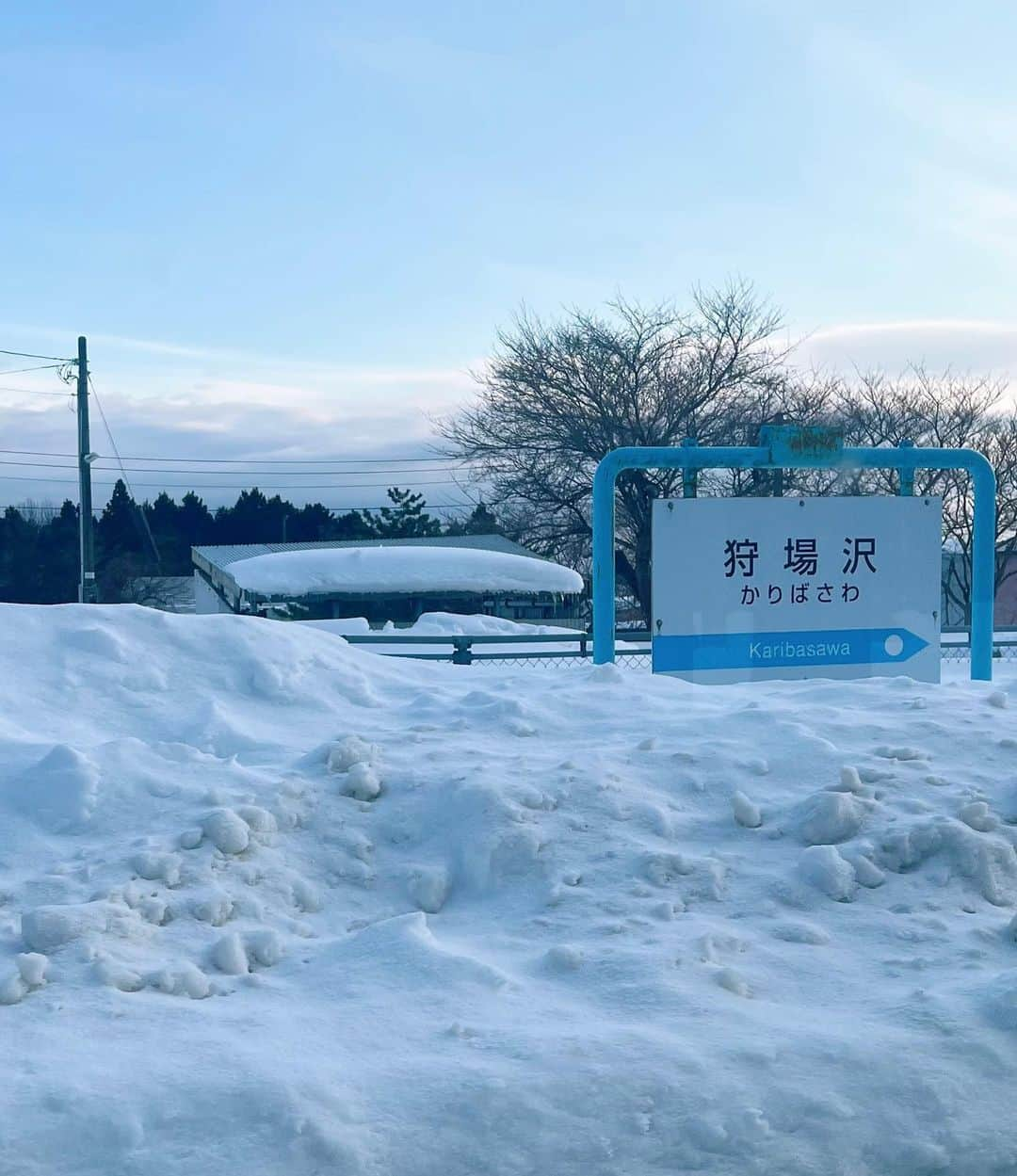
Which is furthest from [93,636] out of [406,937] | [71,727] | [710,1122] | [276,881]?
[710,1122]

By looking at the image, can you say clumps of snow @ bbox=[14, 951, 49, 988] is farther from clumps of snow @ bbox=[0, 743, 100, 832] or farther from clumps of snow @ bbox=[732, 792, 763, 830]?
clumps of snow @ bbox=[732, 792, 763, 830]

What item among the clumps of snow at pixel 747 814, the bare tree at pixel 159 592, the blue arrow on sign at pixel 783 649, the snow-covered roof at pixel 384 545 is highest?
the snow-covered roof at pixel 384 545

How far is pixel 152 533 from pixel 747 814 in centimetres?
5339

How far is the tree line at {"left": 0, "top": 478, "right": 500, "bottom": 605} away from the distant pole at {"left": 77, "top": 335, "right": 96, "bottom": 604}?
41.4ft

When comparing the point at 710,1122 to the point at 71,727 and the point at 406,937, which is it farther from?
the point at 71,727

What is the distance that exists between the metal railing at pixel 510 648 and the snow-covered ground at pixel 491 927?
12.9ft

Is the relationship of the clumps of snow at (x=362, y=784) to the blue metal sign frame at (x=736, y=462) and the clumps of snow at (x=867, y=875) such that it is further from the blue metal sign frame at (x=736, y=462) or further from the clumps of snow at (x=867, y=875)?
the blue metal sign frame at (x=736, y=462)

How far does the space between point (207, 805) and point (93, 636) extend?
1.97 m

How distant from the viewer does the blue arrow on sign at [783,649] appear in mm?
7469

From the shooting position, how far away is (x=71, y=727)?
5.15 metres

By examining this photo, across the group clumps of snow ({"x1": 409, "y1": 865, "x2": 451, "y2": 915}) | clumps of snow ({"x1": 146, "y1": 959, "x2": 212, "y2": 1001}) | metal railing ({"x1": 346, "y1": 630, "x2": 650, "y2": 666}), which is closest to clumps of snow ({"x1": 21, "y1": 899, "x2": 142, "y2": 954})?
clumps of snow ({"x1": 146, "y1": 959, "x2": 212, "y2": 1001})

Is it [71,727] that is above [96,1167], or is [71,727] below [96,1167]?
above

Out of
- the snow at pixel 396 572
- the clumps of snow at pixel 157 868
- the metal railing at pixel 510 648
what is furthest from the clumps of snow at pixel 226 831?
the snow at pixel 396 572

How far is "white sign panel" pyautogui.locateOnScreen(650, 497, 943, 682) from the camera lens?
7.51 m
